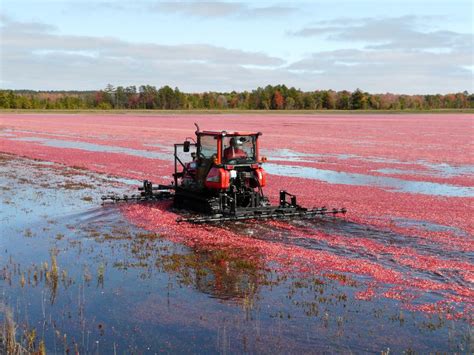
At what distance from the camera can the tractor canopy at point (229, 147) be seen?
50.2 feet

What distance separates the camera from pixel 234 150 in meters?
15.5

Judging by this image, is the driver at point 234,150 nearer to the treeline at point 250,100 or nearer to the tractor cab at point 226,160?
the tractor cab at point 226,160

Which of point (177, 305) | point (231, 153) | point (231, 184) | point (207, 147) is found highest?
point (207, 147)

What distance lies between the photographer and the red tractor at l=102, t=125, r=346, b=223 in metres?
14.8

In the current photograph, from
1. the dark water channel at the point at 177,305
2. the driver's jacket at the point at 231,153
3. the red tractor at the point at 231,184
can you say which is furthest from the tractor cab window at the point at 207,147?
the dark water channel at the point at 177,305

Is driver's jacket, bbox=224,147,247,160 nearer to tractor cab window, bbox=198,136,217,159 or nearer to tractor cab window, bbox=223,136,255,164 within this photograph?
tractor cab window, bbox=223,136,255,164

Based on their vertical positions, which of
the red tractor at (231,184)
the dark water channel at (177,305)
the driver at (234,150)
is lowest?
the dark water channel at (177,305)

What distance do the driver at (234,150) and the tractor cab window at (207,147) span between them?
323 millimetres

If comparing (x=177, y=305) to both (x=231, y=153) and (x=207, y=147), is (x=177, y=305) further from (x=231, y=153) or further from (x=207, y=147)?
(x=207, y=147)

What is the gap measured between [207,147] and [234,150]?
0.81 metres

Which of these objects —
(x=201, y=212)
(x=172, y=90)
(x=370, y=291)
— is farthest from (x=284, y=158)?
(x=172, y=90)

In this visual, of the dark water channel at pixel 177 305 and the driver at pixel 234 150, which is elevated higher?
the driver at pixel 234 150

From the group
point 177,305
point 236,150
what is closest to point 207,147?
point 236,150

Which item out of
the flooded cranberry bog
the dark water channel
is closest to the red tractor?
the flooded cranberry bog
